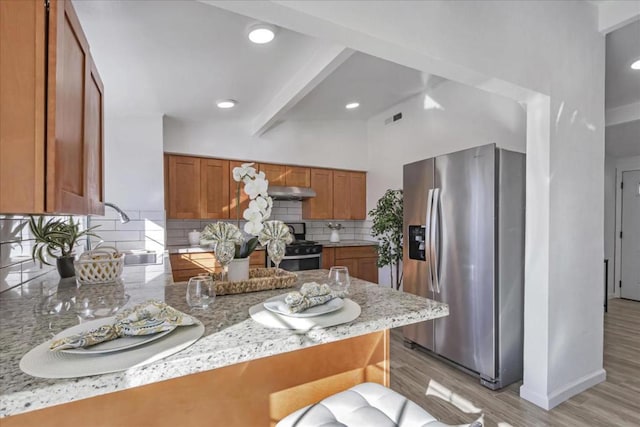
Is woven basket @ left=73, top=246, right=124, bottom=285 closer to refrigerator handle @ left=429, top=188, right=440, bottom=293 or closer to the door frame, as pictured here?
refrigerator handle @ left=429, top=188, right=440, bottom=293

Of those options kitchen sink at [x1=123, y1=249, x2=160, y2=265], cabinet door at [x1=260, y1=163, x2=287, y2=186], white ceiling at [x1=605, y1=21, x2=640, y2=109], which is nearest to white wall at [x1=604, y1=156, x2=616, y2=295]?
white ceiling at [x1=605, y1=21, x2=640, y2=109]

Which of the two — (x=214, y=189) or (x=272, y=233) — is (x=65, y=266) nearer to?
(x=272, y=233)

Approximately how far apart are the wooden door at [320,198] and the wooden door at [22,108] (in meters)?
4.03

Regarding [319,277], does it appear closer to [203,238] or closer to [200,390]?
[203,238]

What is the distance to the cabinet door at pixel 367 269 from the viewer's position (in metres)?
→ 4.77

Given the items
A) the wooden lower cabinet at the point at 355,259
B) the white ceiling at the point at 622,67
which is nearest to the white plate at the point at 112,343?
the white ceiling at the point at 622,67

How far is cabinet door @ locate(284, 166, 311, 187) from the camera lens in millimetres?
4680

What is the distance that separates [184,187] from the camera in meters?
4.01

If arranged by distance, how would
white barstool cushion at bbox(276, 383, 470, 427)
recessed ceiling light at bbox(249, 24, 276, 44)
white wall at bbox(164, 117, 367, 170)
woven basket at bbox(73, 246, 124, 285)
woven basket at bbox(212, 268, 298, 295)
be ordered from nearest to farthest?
white barstool cushion at bbox(276, 383, 470, 427)
woven basket at bbox(212, 268, 298, 295)
woven basket at bbox(73, 246, 124, 285)
recessed ceiling light at bbox(249, 24, 276, 44)
white wall at bbox(164, 117, 367, 170)

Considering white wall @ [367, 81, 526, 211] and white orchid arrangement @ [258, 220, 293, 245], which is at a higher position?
white wall @ [367, 81, 526, 211]

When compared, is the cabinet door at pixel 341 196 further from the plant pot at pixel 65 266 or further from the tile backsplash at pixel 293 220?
the plant pot at pixel 65 266

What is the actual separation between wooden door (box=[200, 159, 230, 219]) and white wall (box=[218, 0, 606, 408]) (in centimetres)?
298

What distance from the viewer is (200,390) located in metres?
0.98

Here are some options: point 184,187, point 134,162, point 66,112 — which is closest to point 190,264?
point 184,187
